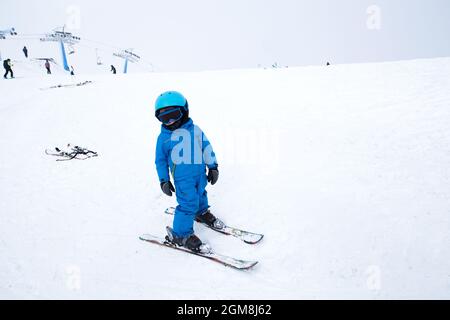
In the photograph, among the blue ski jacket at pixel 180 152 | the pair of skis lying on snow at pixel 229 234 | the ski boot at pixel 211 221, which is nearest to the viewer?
the pair of skis lying on snow at pixel 229 234

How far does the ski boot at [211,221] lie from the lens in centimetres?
414

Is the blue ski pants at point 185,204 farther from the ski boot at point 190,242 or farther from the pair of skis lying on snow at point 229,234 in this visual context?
the pair of skis lying on snow at point 229,234

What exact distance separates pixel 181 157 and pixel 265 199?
73.8 inches

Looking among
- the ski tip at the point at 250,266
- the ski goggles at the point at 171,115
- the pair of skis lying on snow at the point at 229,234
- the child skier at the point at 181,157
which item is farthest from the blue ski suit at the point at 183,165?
the ski tip at the point at 250,266

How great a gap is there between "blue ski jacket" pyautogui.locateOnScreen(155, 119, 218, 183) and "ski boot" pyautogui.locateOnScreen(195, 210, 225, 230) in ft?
2.63

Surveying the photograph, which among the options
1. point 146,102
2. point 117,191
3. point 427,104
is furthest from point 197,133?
point 146,102

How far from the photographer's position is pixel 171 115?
355 cm

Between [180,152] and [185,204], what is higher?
[180,152]

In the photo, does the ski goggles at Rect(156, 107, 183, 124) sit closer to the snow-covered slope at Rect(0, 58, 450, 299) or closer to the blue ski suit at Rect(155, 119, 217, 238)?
the blue ski suit at Rect(155, 119, 217, 238)

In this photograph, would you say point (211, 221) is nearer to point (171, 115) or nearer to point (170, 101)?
point (171, 115)

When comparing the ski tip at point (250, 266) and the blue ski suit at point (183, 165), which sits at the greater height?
the blue ski suit at point (183, 165)

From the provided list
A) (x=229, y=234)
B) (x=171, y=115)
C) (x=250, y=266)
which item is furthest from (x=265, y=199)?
(x=171, y=115)

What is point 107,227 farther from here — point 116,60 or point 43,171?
point 116,60
